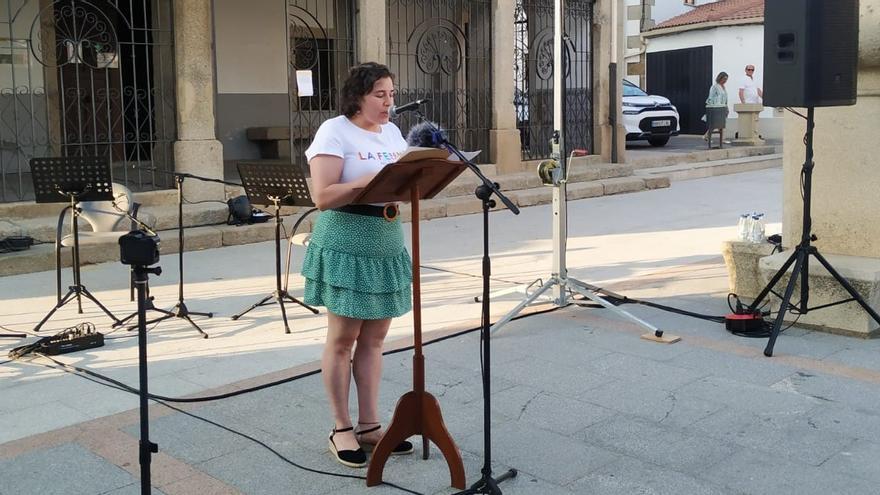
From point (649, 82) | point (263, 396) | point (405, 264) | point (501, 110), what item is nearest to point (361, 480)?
point (405, 264)

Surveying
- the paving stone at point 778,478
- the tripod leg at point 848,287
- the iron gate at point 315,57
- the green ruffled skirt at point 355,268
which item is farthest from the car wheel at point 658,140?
the green ruffled skirt at point 355,268

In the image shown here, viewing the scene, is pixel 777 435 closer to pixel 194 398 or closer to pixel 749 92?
pixel 194 398

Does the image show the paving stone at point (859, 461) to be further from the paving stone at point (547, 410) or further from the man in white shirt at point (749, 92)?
the man in white shirt at point (749, 92)

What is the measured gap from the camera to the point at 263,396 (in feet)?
15.6

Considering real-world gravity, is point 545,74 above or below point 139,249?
above

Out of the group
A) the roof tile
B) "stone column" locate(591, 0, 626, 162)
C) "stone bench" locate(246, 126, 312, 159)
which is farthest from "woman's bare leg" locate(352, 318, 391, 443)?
the roof tile

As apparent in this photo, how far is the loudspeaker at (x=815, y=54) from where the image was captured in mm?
5395

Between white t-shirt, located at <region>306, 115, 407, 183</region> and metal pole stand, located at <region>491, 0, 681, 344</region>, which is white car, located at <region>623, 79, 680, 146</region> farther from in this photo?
white t-shirt, located at <region>306, 115, 407, 183</region>

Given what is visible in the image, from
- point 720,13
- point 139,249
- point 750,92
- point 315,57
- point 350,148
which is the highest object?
point 720,13

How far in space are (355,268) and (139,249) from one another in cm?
95

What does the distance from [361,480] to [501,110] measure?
10181mm

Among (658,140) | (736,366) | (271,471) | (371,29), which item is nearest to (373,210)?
(271,471)

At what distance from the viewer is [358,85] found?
3.73 m

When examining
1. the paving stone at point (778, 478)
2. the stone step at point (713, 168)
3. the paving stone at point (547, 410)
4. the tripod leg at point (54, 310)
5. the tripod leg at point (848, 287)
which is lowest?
the paving stone at point (778, 478)
